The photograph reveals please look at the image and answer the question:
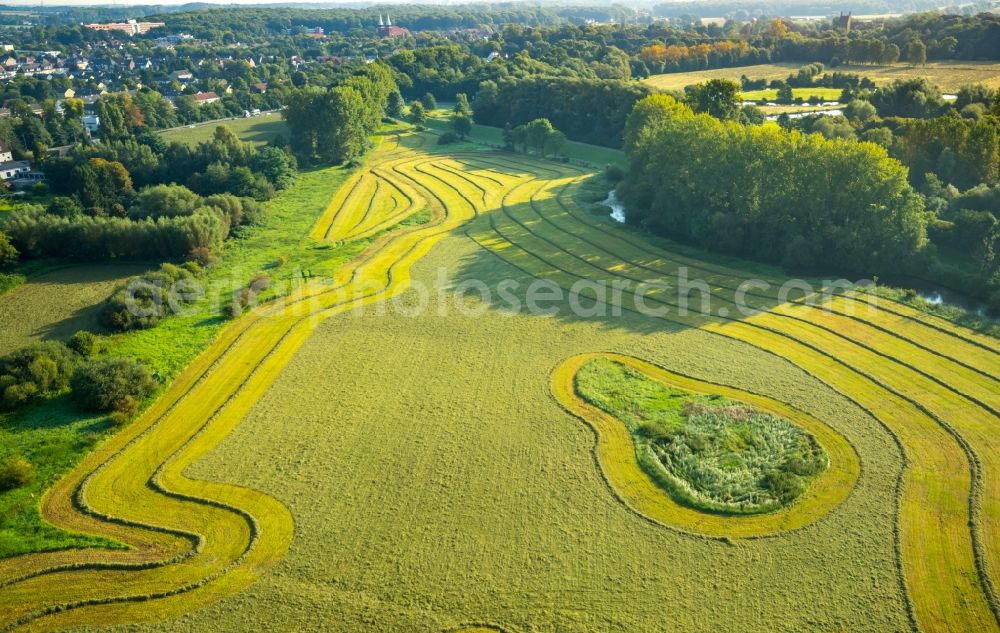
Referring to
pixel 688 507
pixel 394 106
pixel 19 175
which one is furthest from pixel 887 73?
pixel 19 175

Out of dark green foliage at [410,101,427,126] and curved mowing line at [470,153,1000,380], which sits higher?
dark green foliage at [410,101,427,126]

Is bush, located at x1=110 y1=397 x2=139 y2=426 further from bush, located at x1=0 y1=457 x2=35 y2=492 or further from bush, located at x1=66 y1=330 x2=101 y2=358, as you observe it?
bush, located at x1=66 y1=330 x2=101 y2=358

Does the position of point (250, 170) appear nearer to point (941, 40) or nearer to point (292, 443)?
point (292, 443)

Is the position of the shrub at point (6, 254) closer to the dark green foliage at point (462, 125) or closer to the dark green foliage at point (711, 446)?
the dark green foliage at point (711, 446)

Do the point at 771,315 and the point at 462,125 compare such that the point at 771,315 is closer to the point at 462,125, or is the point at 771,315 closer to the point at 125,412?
the point at 125,412

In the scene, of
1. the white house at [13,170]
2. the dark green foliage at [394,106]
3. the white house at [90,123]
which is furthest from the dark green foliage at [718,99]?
the white house at [90,123]

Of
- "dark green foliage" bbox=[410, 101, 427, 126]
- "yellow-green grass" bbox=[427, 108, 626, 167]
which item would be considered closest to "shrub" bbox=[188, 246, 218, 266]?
"yellow-green grass" bbox=[427, 108, 626, 167]

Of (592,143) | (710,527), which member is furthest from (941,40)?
(710,527)
